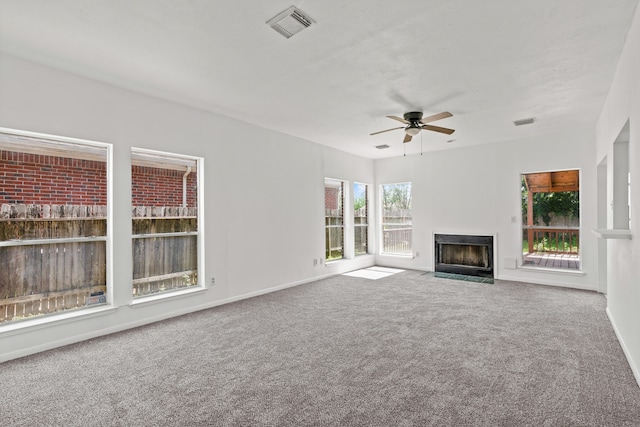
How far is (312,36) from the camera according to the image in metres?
2.68

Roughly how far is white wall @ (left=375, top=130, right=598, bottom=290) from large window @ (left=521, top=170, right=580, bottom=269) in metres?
0.17

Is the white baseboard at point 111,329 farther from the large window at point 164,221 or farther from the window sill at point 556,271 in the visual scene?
the window sill at point 556,271

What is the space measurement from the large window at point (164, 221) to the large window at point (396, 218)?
501 cm

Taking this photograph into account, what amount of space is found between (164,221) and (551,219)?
260 inches

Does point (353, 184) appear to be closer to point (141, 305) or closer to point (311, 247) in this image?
point (311, 247)

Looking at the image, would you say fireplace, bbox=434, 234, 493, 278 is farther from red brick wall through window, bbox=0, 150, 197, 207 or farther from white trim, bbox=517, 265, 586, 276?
red brick wall through window, bbox=0, 150, 197, 207

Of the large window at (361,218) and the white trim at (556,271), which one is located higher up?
the large window at (361,218)

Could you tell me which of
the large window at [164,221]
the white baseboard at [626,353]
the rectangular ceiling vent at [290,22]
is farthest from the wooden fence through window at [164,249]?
the white baseboard at [626,353]

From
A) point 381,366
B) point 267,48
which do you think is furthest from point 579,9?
point 381,366

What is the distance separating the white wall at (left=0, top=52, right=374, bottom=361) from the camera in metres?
3.15

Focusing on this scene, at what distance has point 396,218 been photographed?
26.5ft

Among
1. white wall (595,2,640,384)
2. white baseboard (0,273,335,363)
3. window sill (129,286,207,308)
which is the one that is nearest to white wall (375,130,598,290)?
white wall (595,2,640,384)

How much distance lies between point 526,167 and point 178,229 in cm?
616

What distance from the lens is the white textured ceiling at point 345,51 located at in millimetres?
2346
